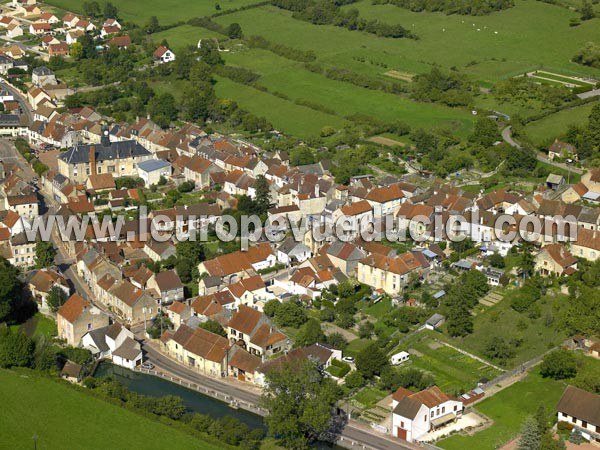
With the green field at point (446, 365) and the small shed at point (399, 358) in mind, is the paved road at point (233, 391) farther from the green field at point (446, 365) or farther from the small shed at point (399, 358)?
the small shed at point (399, 358)

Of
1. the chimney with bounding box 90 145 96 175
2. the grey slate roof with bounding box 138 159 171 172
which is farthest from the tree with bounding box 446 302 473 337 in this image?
the chimney with bounding box 90 145 96 175

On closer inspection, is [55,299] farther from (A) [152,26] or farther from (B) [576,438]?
(A) [152,26]

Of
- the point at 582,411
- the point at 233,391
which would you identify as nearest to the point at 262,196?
the point at 233,391

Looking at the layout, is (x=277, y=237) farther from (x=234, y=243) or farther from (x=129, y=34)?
(x=129, y=34)

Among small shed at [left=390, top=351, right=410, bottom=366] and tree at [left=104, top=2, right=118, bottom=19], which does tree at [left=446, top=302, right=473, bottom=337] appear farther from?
tree at [left=104, top=2, right=118, bottom=19]

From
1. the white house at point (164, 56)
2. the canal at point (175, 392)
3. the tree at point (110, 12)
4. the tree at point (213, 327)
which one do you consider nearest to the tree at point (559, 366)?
the canal at point (175, 392)

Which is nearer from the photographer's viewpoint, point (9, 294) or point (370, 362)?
point (370, 362)

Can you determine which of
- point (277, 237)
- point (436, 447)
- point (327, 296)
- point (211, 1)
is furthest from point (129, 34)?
point (436, 447)
